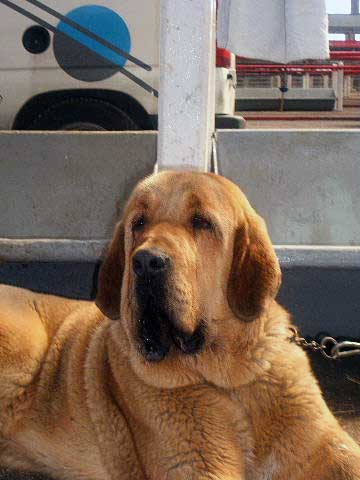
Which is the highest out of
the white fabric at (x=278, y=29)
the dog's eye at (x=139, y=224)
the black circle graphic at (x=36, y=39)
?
the black circle graphic at (x=36, y=39)

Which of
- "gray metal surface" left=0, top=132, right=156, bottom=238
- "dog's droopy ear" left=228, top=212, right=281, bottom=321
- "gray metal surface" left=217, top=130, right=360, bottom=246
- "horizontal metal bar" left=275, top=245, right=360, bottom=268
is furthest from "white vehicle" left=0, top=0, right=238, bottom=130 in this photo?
"dog's droopy ear" left=228, top=212, right=281, bottom=321

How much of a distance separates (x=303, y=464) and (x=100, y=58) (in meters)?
4.08

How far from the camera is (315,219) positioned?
169 inches

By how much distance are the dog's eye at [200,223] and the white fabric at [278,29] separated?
156cm

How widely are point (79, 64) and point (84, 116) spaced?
43 centimetres

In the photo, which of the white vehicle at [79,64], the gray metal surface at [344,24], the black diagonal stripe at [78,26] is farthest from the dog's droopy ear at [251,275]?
→ the gray metal surface at [344,24]

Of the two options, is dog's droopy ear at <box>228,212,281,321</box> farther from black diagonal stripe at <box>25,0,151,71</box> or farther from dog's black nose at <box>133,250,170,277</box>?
Result: black diagonal stripe at <box>25,0,151,71</box>

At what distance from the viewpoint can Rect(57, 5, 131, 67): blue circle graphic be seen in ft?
18.3

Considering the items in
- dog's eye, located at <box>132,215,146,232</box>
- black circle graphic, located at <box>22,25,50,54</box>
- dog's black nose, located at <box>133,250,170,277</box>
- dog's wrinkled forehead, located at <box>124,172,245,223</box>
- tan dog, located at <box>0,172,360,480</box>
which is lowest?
tan dog, located at <box>0,172,360,480</box>

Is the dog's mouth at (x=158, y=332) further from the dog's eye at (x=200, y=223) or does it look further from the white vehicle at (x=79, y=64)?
the white vehicle at (x=79, y=64)

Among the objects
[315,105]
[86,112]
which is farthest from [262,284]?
[315,105]

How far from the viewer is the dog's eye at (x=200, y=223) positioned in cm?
243

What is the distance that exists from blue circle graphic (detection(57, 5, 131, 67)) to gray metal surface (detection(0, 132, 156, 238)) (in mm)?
1288

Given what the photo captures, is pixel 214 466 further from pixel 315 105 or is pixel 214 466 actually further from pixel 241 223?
pixel 315 105
